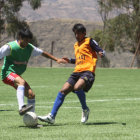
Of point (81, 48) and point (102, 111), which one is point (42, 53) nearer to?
point (81, 48)

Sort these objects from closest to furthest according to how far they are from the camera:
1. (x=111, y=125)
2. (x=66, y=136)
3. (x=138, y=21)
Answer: (x=66, y=136) → (x=111, y=125) → (x=138, y=21)

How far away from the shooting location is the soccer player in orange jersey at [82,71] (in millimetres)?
9156

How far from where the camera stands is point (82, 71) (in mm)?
9398

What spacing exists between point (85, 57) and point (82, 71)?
29 centimetres

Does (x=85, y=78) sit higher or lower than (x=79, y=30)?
lower

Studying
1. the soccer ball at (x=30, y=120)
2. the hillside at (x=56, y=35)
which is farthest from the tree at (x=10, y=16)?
the soccer ball at (x=30, y=120)

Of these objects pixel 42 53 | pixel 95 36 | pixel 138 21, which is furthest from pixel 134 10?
pixel 42 53

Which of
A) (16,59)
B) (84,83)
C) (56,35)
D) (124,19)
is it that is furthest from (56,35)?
(84,83)

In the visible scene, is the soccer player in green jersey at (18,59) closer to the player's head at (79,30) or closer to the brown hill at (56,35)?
the player's head at (79,30)

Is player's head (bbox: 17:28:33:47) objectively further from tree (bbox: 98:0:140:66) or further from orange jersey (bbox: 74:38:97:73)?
tree (bbox: 98:0:140:66)

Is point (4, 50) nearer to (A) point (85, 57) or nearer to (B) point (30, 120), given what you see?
(B) point (30, 120)

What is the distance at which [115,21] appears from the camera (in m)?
57.4

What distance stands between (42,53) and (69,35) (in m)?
93.6

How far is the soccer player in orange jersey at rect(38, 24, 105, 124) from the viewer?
30.0ft
